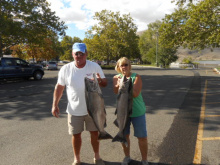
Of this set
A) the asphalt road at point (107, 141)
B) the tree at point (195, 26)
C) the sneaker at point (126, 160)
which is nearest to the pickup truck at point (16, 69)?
the asphalt road at point (107, 141)

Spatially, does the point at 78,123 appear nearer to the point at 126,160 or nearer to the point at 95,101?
the point at 95,101

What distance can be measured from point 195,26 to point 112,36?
2181 cm

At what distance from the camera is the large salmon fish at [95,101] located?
2.28 meters

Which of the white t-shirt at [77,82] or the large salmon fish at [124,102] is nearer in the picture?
the large salmon fish at [124,102]

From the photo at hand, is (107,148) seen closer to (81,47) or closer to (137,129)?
(137,129)

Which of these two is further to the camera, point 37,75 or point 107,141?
point 37,75

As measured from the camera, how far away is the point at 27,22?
17.5 metres

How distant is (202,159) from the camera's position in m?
3.14

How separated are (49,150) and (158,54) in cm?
4700

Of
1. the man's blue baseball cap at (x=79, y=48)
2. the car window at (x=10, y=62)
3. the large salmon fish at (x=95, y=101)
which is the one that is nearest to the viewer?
the large salmon fish at (x=95, y=101)

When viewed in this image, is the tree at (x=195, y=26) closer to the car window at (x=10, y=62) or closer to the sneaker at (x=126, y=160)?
the car window at (x=10, y=62)

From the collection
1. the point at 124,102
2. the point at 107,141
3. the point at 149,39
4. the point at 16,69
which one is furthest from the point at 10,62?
the point at 149,39

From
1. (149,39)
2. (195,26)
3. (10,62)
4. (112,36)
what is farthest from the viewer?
(149,39)

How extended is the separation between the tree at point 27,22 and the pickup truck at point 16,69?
2.44 m
